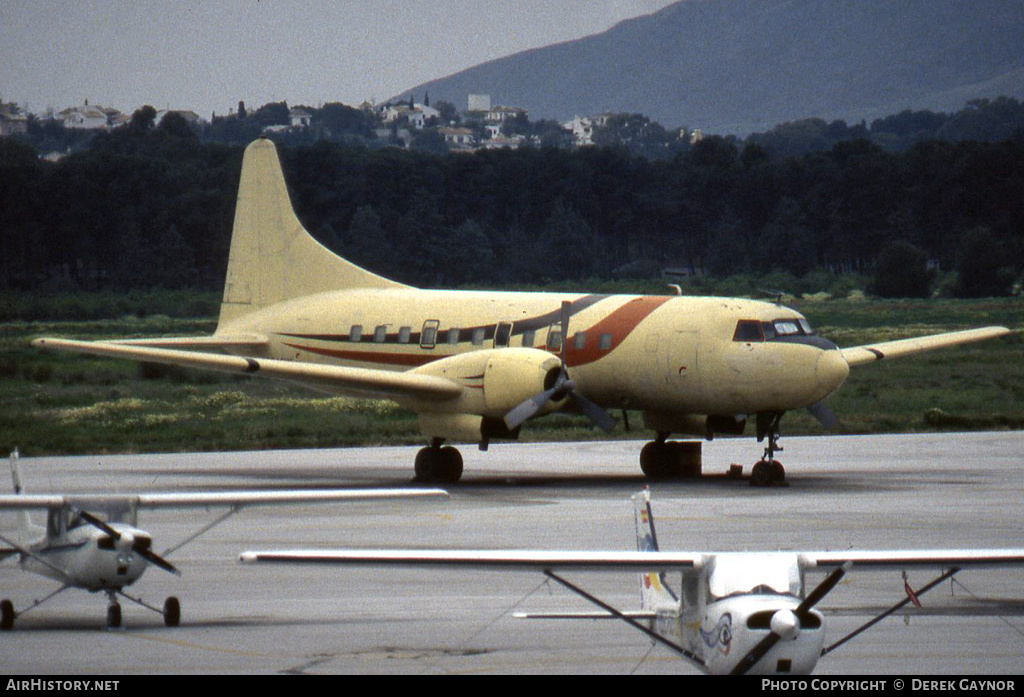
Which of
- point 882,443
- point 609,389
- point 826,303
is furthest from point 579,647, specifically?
point 826,303

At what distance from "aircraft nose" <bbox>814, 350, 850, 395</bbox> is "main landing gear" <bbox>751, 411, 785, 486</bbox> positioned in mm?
1271

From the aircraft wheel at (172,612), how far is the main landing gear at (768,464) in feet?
52.2

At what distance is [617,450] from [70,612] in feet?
78.2

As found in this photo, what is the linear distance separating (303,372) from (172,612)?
595 inches

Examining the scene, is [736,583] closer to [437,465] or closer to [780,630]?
[780,630]

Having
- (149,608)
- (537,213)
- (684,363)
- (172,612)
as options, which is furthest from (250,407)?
(537,213)

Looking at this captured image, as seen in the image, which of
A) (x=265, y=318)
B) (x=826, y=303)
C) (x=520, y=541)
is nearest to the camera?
(x=520, y=541)

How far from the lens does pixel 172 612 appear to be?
15859mm

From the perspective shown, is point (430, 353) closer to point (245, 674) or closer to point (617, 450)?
point (617, 450)

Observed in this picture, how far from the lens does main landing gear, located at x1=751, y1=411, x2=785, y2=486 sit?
→ 1168 inches

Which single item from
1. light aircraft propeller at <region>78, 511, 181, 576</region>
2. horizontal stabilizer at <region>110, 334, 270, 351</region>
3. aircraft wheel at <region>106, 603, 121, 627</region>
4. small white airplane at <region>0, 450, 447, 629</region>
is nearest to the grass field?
horizontal stabilizer at <region>110, 334, 270, 351</region>

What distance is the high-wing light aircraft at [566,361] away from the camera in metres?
29.5

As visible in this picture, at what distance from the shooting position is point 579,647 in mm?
14812

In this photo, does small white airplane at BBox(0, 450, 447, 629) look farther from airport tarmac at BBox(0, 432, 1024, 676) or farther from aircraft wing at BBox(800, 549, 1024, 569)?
aircraft wing at BBox(800, 549, 1024, 569)
